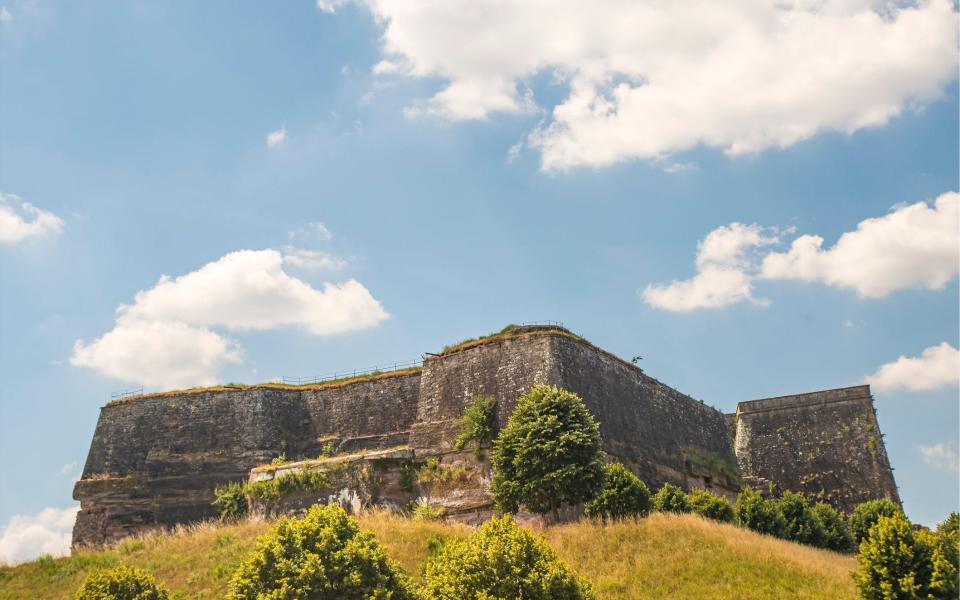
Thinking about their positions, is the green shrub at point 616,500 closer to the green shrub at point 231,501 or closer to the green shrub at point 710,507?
the green shrub at point 710,507

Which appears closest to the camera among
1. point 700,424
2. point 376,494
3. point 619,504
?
point 619,504

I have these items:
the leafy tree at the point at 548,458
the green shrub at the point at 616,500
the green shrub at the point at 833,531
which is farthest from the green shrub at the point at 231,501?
the green shrub at the point at 833,531

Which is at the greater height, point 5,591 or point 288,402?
point 288,402

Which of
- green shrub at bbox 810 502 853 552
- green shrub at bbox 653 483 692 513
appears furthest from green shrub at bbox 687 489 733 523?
green shrub at bbox 810 502 853 552

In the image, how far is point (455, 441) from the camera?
31250 millimetres

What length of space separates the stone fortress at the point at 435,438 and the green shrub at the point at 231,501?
70cm

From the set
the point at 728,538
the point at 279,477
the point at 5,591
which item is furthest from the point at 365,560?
the point at 279,477

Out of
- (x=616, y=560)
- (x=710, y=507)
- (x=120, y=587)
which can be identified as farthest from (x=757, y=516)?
(x=120, y=587)

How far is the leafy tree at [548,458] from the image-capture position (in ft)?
80.8

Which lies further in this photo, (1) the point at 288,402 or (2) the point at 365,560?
(1) the point at 288,402

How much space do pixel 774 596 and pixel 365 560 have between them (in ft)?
30.0

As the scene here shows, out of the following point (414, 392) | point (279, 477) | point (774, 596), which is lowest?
point (774, 596)

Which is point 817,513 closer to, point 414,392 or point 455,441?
point 455,441

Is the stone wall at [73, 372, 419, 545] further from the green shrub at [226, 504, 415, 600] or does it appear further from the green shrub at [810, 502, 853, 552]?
the green shrub at [226, 504, 415, 600]
